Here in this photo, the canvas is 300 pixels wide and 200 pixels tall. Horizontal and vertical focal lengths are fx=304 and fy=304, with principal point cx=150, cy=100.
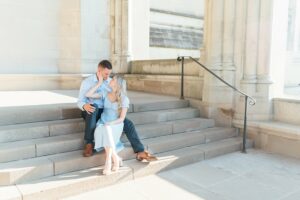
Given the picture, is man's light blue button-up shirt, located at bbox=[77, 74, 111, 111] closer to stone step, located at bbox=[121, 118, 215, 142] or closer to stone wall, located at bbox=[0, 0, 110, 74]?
stone step, located at bbox=[121, 118, 215, 142]

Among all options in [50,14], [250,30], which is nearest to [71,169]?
[250,30]

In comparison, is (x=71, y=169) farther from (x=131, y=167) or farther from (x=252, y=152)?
(x=252, y=152)

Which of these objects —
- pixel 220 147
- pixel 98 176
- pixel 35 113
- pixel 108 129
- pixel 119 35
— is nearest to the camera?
pixel 98 176

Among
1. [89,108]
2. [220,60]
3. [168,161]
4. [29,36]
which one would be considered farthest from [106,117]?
[29,36]

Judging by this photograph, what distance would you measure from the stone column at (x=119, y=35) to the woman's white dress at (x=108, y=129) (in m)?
3.98

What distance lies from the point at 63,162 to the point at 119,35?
4.67 m

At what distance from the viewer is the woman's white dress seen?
2977mm

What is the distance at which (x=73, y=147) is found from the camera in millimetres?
3242

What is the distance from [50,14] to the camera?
6512 mm

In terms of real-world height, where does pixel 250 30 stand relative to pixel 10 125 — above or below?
above

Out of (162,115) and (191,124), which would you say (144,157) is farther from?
(191,124)

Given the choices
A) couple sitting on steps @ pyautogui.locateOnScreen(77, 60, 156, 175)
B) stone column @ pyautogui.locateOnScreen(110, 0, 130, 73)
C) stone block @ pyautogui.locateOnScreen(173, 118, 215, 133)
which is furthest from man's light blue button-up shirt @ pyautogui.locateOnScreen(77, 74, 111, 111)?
stone column @ pyautogui.locateOnScreen(110, 0, 130, 73)

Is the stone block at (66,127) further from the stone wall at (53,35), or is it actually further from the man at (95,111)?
the stone wall at (53,35)

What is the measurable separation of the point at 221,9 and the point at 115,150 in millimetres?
2834
